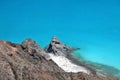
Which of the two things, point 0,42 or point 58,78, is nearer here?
point 58,78

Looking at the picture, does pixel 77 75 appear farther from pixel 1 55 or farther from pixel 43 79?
pixel 1 55

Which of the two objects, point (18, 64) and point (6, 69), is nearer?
point (6, 69)

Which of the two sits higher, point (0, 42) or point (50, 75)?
point (0, 42)

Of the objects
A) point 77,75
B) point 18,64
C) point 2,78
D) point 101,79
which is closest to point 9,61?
point 18,64

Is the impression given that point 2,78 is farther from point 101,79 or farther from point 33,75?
point 101,79

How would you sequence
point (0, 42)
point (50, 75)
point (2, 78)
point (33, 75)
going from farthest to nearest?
point (0, 42)
point (50, 75)
point (33, 75)
point (2, 78)

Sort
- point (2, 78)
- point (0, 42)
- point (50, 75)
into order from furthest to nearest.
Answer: point (0, 42)
point (50, 75)
point (2, 78)

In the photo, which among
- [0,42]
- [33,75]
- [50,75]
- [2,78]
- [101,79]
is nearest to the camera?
[2,78]

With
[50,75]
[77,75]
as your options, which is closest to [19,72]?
[50,75]

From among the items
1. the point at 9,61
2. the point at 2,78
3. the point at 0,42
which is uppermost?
the point at 0,42
